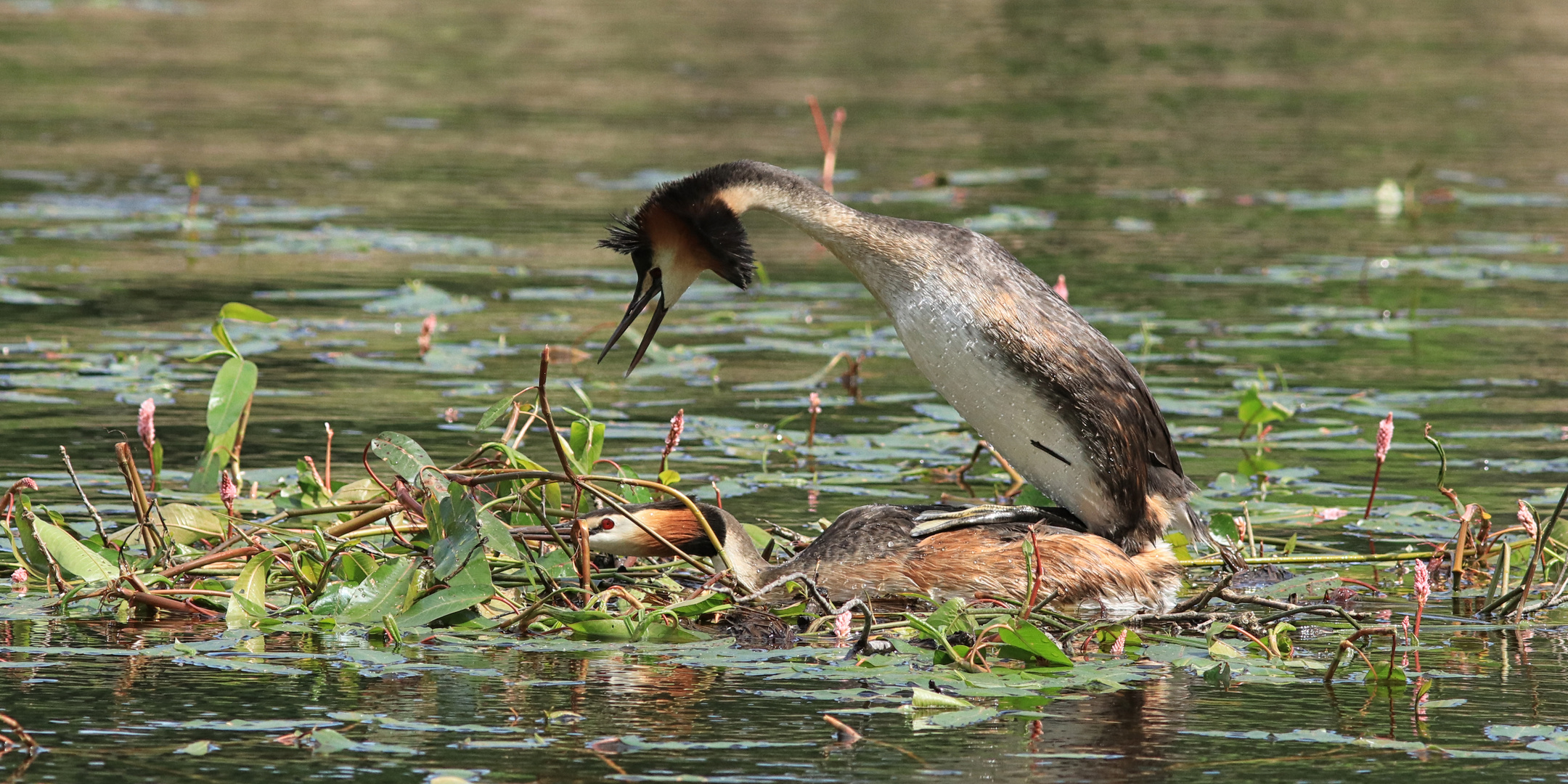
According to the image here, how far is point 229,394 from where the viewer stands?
21.2 ft

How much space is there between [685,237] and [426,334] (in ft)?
10.5

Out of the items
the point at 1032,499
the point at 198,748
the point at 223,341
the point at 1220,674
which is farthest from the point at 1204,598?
the point at 223,341

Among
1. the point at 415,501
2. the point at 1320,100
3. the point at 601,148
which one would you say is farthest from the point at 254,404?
the point at 1320,100

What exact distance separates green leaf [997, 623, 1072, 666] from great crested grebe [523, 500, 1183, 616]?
2.90 feet

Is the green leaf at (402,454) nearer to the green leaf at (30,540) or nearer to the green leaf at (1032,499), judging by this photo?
the green leaf at (30,540)

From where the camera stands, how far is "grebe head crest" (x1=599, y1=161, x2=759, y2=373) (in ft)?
21.1

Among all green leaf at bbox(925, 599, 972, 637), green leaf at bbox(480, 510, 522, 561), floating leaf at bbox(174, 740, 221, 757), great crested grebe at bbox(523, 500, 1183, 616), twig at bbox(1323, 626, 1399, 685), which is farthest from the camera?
great crested grebe at bbox(523, 500, 1183, 616)

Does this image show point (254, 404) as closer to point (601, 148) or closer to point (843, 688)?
point (843, 688)

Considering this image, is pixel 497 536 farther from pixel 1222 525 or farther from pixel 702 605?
pixel 1222 525

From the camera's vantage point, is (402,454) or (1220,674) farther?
(402,454)

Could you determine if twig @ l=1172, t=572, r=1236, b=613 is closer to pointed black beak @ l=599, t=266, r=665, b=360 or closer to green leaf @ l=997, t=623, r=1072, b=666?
green leaf @ l=997, t=623, r=1072, b=666

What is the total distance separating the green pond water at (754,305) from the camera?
15.1ft

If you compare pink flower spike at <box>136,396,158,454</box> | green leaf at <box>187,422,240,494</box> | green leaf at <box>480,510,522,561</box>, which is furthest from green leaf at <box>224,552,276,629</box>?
green leaf at <box>187,422,240,494</box>

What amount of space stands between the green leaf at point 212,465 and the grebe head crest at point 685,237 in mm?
1258
